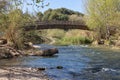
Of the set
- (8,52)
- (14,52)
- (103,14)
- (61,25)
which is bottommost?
(14,52)

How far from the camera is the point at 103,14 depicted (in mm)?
79500

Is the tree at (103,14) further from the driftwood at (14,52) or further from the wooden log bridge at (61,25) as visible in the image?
the driftwood at (14,52)

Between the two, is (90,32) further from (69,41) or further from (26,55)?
(26,55)

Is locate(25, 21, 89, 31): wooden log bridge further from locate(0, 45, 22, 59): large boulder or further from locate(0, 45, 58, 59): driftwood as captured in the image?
locate(0, 45, 22, 59): large boulder

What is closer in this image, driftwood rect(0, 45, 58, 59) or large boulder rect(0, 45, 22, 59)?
large boulder rect(0, 45, 22, 59)

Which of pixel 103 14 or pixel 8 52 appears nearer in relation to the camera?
pixel 8 52

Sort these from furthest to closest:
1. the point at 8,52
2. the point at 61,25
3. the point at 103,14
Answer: the point at 61,25, the point at 103,14, the point at 8,52

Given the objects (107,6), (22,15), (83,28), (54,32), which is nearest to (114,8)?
(107,6)

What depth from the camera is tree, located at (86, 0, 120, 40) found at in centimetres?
7800

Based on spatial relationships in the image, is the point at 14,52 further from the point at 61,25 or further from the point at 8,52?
the point at 61,25

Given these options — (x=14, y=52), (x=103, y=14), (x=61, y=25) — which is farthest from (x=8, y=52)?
(x=61, y=25)

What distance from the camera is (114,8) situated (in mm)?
79062

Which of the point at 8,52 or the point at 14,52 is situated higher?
the point at 8,52

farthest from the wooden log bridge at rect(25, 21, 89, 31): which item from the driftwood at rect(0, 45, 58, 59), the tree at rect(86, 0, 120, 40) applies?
the driftwood at rect(0, 45, 58, 59)
